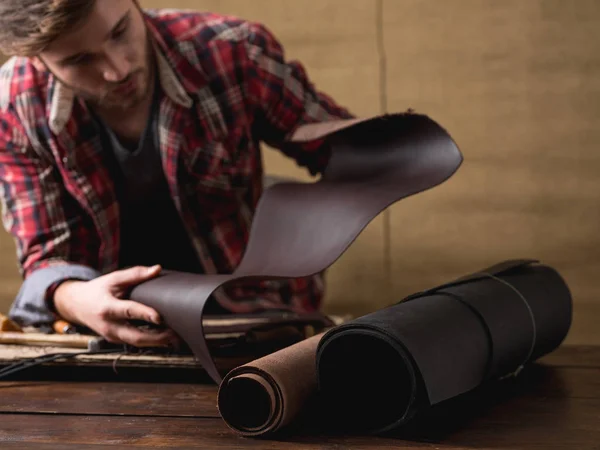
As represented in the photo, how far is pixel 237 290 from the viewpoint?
1616mm

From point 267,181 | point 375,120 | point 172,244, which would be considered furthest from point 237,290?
point 375,120

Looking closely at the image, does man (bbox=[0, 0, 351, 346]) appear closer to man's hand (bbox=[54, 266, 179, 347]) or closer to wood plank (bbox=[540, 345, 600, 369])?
man's hand (bbox=[54, 266, 179, 347])

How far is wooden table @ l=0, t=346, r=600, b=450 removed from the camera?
32.8 inches

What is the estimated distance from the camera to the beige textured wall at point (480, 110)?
82.5 inches

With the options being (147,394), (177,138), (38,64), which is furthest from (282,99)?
(147,394)

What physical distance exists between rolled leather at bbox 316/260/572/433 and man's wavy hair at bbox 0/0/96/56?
0.67 meters

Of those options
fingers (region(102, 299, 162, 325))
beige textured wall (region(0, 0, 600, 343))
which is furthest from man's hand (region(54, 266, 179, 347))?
beige textured wall (region(0, 0, 600, 343))

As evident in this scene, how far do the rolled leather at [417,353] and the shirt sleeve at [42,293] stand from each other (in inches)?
23.5

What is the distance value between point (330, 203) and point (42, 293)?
1.64 ft

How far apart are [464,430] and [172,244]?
0.88 m

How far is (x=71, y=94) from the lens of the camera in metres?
1.46

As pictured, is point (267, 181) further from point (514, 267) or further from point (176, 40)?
point (514, 267)

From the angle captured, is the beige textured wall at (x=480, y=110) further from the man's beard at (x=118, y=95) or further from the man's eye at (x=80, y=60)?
the man's eye at (x=80, y=60)

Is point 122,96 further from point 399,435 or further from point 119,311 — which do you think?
point 399,435
